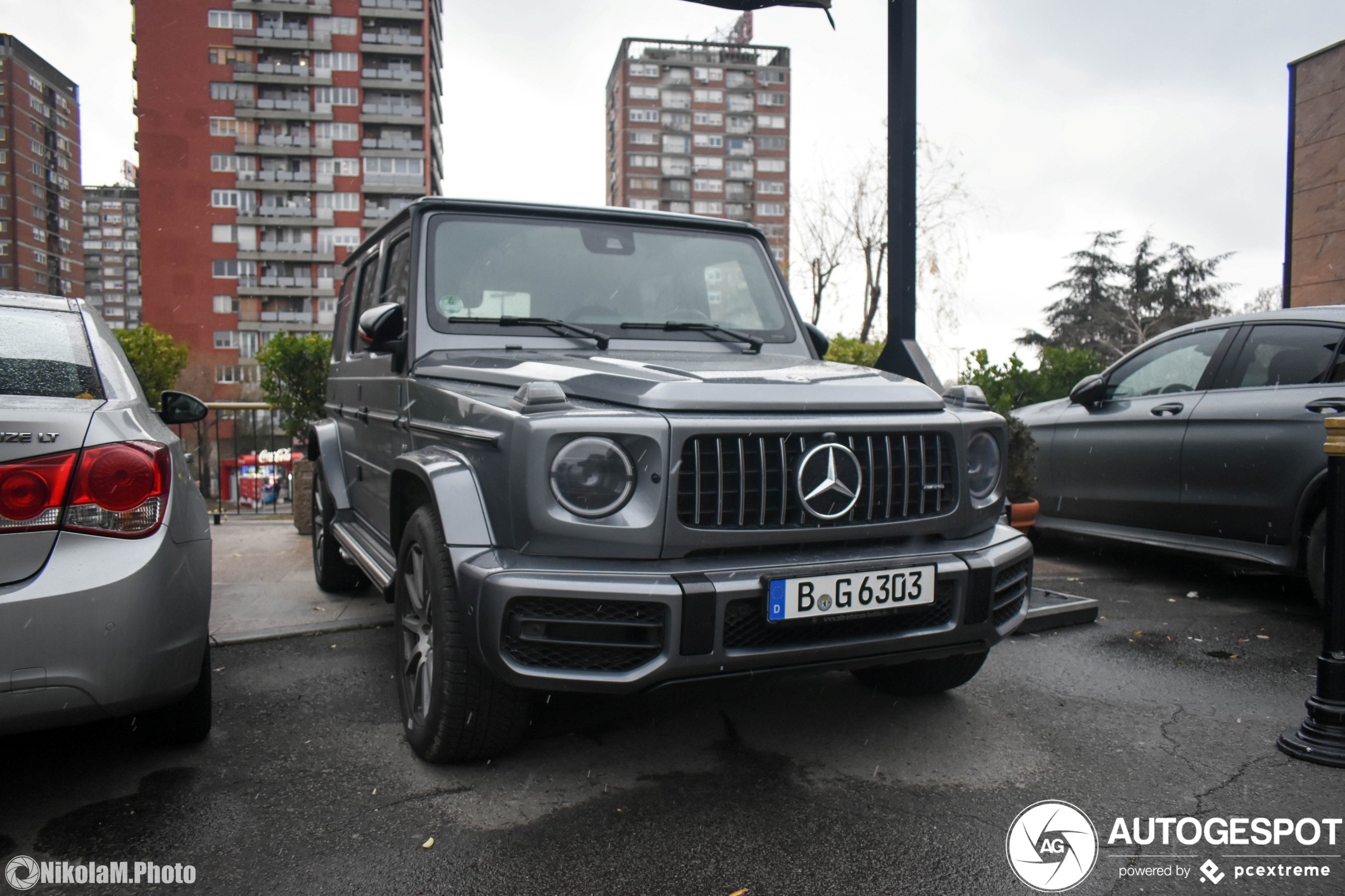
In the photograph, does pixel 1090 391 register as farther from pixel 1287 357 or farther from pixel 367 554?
pixel 367 554

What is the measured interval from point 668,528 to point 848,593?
1.77ft

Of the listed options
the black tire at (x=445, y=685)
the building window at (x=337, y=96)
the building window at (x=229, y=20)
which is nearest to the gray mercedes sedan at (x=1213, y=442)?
the black tire at (x=445, y=685)

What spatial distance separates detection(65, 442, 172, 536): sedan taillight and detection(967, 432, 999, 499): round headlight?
2390 mm

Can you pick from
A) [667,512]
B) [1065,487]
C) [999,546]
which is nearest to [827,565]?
[667,512]

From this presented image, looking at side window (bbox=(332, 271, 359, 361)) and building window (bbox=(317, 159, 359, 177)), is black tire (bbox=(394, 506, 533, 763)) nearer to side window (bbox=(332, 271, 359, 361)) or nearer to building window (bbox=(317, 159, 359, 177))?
→ side window (bbox=(332, 271, 359, 361))

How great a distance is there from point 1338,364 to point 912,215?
2.22 metres

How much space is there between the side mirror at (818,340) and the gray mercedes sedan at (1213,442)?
244 centimetres

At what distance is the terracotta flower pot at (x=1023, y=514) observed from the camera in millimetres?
5577

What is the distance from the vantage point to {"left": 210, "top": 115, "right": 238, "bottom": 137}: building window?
69375mm

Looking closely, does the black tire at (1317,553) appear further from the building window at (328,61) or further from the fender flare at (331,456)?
the building window at (328,61)

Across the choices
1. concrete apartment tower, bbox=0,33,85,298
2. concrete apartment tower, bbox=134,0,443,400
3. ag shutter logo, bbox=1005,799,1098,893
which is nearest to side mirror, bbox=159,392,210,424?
ag shutter logo, bbox=1005,799,1098,893

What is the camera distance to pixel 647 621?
7.77ft

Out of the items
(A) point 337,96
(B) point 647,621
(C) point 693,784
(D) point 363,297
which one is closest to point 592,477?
A: (B) point 647,621

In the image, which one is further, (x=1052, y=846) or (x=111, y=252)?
(x=111, y=252)
